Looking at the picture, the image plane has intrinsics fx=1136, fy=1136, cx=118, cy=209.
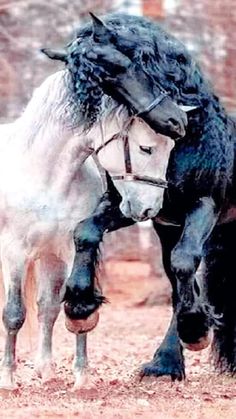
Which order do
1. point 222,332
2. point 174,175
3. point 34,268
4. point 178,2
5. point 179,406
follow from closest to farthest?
point 179,406 < point 174,175 < point 34,268 < point 222,332 < point 178,2

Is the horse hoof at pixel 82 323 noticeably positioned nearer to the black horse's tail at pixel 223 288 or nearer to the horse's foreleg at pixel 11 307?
the horse's foreleg at pixel 11 307

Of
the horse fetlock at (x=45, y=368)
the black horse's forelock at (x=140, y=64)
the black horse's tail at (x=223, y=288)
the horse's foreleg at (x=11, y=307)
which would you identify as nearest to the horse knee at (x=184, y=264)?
the black horse's forelock at (x=140, y=64)

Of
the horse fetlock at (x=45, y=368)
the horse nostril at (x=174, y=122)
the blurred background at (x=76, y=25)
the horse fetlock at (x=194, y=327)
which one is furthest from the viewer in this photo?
the blurred background at (x=76, y=25)

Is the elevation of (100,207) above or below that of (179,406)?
above

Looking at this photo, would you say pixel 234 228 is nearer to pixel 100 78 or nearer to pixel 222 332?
pixel 222 332

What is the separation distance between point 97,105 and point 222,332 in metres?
2.02

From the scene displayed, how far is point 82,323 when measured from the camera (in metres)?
6.12

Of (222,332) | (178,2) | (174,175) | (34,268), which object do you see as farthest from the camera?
(178,2)

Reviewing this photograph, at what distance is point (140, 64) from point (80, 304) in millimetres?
1305

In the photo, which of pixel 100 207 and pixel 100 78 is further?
pixel 100 207

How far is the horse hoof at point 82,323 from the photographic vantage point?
612 cm

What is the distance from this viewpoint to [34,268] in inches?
269

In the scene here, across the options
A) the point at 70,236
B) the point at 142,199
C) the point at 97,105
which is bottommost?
the point at 70,236

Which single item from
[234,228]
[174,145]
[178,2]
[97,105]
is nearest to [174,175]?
[174,145]
